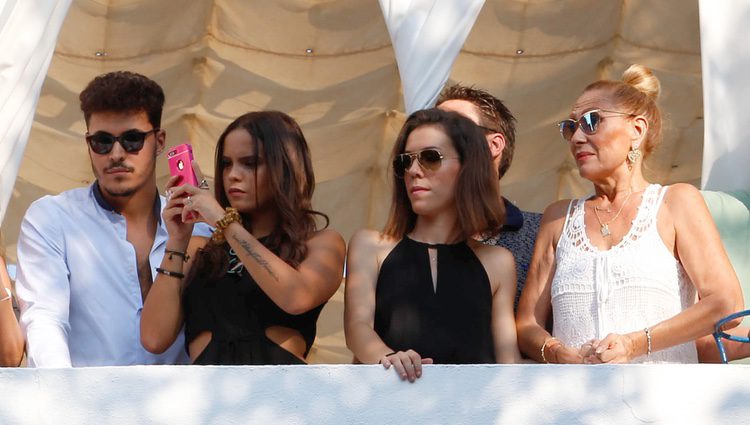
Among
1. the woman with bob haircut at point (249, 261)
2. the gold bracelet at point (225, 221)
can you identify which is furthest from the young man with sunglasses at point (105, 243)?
the gold bracelet at point (225, 221)

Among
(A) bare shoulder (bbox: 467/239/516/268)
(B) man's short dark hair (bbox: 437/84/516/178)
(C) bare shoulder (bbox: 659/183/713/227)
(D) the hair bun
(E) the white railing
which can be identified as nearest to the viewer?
(E) the white railing

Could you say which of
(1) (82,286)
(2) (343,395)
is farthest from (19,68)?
(2) (343,395)

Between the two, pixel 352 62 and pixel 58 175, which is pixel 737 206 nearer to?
pixel 352 62

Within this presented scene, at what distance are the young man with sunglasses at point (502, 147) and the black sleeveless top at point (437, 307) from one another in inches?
10.8

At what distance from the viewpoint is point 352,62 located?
822 centimetres

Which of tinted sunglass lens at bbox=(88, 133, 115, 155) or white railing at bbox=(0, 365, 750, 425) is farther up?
tinted sunglass lens at bbox=(88, 133, 115, 155)

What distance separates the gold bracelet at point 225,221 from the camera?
3.21 metres

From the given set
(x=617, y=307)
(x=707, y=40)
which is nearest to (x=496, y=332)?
(x=617, y=307)

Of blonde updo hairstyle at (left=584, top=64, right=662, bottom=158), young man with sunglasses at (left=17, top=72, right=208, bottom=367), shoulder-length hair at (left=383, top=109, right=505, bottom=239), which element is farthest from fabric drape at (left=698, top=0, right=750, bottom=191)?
young man with sunglasses at (left=17, top=72, right=208, bottom=367)

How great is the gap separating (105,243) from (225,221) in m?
0.44

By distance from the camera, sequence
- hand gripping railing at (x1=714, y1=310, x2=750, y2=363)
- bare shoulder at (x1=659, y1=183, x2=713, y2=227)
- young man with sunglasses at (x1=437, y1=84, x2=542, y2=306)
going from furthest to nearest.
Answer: young man with sunglasses at (x1=437, y1=84, x2=542, y2=306) < bare shoulder at (x1=659, y1=183, x2=713, y2=227) < hand gripping railing at (x1=714, y1=310, x2=750, y2=363)

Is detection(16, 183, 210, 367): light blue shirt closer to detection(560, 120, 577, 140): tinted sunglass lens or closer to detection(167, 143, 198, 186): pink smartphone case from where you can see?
detection(167, 143, 198, 186): pink smartphone case

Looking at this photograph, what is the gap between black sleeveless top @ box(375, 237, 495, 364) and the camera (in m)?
3.15

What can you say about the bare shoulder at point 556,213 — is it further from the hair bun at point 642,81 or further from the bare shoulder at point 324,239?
the bare shoulder at point 324,239
